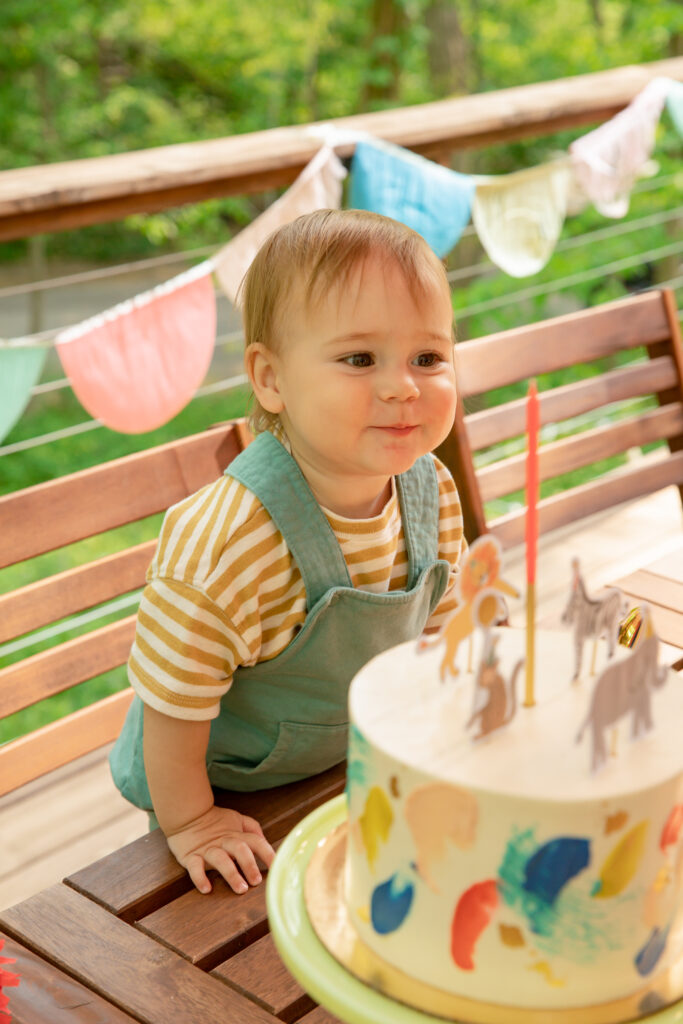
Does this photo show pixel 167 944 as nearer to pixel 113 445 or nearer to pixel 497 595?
pixel 497 595

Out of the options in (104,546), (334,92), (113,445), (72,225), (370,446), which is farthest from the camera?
(334,92)

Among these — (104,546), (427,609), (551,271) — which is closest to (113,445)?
Result: (104,546)

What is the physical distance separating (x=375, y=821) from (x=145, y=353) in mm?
1220

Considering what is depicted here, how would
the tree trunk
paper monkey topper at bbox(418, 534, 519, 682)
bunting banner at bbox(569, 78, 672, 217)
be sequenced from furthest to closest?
1. the tree trunk
2. bunting banner at bbox(569, 78, 672, 217)
3. paper monkey topper at bbox(418, 534, 519, 682)

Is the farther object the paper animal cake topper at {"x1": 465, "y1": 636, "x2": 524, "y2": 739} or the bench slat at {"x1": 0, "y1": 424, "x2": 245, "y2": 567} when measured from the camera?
the bench slat at {"x1": 0, "y1": 424, "x2": 245, "y2": 567}

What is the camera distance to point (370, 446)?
1026 millimetres

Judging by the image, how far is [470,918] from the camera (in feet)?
2.04

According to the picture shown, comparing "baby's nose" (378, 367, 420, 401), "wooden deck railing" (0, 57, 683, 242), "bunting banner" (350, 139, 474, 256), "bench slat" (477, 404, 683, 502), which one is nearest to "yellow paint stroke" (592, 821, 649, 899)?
"baby's nose" (378, 367, 420, 401)

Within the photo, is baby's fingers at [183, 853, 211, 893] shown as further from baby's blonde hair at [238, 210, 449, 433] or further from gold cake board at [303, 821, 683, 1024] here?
baby's blonde hair at [238, 210, 449, 433]

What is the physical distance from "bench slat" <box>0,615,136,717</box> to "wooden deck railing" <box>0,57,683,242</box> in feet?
2.14

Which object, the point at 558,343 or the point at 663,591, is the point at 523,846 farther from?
the point at 558,343

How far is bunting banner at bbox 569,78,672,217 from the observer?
8.64ft

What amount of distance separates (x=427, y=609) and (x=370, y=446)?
9.8 inches

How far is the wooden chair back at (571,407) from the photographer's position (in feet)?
5.88
